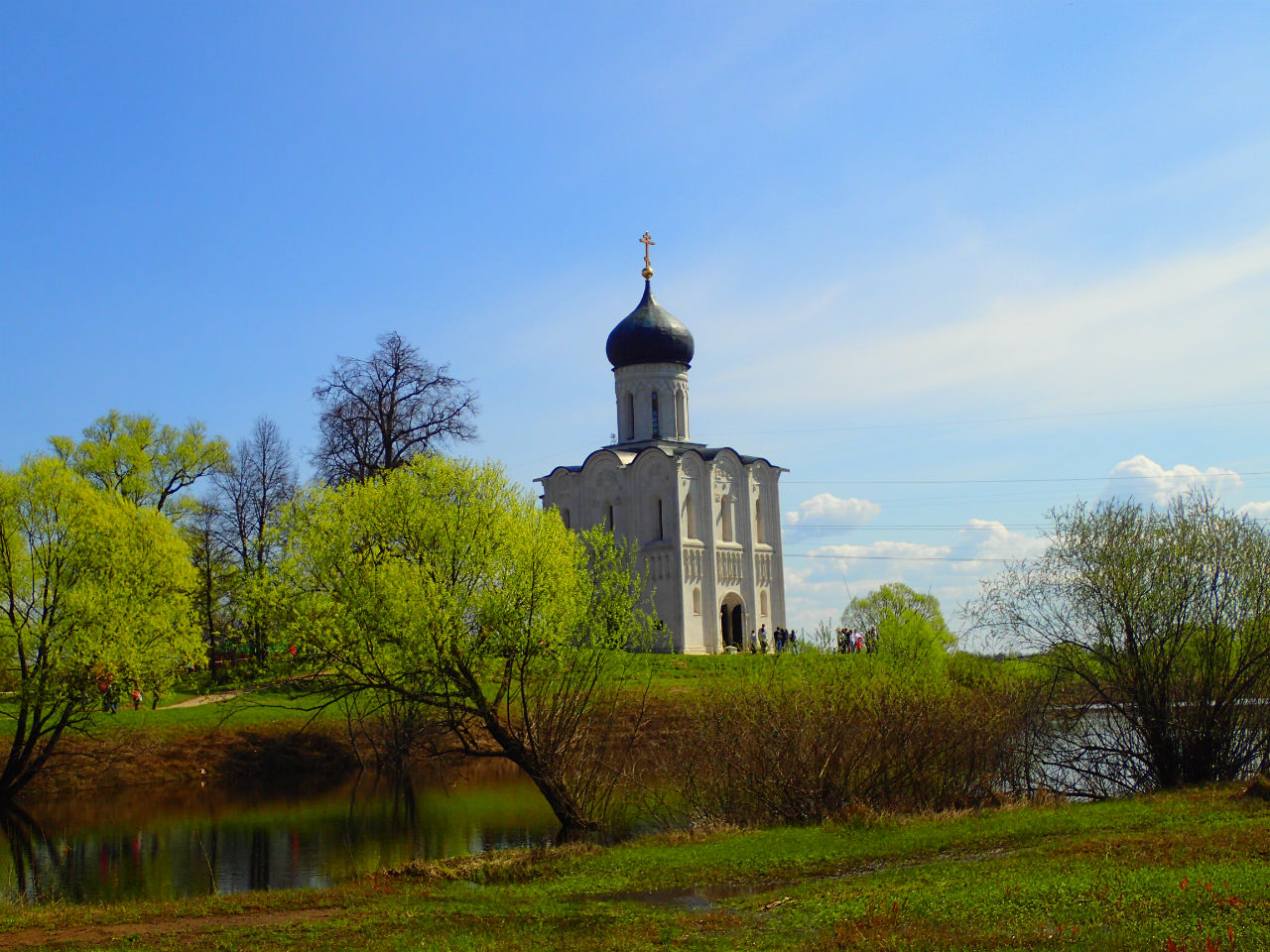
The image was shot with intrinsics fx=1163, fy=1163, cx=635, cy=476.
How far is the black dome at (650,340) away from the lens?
43.6 meters

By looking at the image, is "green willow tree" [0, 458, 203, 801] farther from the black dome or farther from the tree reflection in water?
the black dome

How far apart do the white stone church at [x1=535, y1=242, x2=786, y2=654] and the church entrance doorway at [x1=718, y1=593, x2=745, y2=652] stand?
0.04 m

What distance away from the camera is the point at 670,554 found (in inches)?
1619

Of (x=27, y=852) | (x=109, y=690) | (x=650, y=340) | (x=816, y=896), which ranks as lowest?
(x=27, y=852)

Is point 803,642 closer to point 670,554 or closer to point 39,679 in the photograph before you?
point 39,679

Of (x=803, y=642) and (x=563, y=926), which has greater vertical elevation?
(x=803, y=642)

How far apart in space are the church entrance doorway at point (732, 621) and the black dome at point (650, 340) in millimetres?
9301

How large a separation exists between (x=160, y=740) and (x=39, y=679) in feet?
15.2

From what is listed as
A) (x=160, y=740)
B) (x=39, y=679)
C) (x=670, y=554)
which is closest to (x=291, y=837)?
(x=39, y=679)

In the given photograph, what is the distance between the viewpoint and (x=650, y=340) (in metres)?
43.6

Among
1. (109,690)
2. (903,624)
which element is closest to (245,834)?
(109,690)

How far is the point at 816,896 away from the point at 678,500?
100 ft

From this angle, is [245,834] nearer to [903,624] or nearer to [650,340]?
[903,624]

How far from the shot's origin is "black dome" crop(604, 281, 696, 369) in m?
43.6
